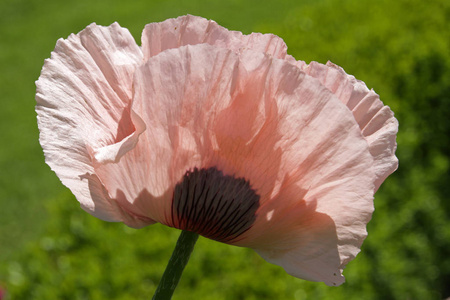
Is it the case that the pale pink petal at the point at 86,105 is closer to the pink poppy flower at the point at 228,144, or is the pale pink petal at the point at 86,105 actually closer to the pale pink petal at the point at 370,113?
the pink poppy flower at the point at 228,144

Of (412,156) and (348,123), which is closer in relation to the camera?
(348,123)

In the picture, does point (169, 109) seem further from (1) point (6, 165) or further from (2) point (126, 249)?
(1) point (6, 165)

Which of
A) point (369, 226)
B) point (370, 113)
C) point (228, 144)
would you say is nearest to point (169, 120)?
point (228, 144)

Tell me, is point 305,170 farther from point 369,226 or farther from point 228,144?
point 369,226

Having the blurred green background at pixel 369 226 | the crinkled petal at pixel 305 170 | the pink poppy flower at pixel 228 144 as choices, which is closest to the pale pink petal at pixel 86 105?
the pink poppy flower at pixel 228 144

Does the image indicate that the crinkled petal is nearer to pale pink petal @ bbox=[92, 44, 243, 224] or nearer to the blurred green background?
pale pink petal @ bbox=[92, 44, 243, 224]

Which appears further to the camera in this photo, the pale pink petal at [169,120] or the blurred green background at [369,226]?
the blurred green background at [369,226]

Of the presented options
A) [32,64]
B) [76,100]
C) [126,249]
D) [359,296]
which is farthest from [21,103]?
[76,100]
